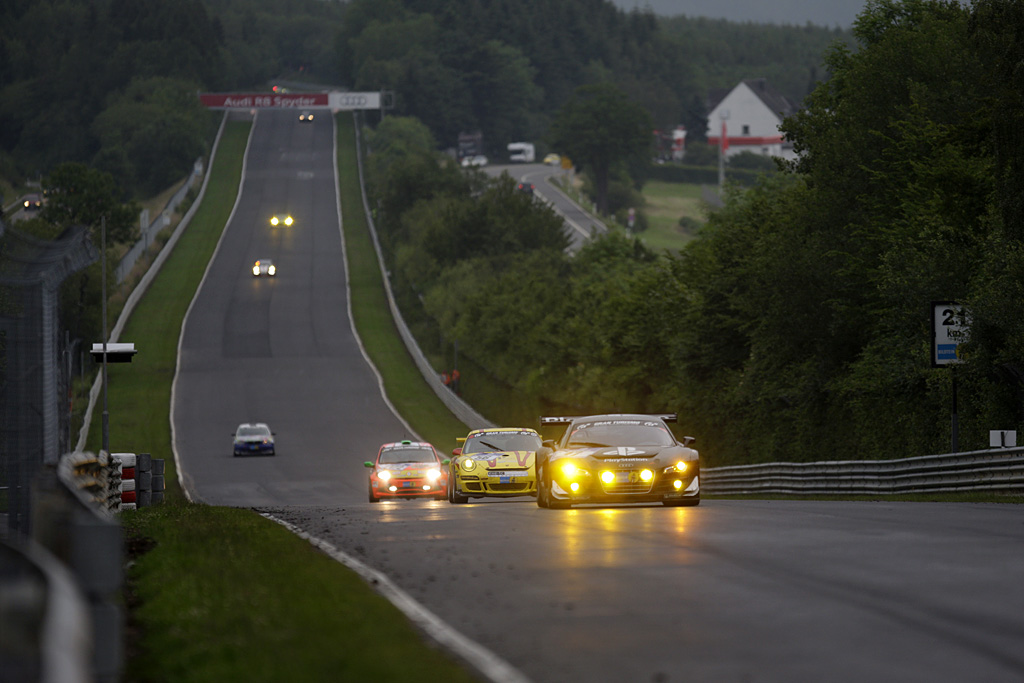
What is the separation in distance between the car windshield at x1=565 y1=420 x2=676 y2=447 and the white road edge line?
841 centimetres

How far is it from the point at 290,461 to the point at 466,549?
40131 millimetres

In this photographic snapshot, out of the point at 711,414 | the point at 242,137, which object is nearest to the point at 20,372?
the point at 711,414

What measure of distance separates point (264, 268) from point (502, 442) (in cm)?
7453

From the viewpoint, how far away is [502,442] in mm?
27672

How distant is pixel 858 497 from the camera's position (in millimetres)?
27281

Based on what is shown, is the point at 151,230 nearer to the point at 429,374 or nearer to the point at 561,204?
the point at 429,374

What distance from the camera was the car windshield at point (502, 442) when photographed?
27203 mm

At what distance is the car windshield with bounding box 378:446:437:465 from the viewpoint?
3303cm

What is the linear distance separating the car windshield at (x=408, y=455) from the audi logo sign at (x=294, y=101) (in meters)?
148

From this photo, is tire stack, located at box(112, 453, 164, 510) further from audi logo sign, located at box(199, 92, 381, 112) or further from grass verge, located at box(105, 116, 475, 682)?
audi logo sign, located at box(199, 92, 381, 112)

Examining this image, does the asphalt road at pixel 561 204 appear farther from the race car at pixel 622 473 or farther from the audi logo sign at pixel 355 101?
the race car at pixel 622 473

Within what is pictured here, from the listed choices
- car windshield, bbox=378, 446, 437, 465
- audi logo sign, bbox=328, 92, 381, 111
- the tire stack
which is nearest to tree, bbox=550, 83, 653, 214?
audi logo sign, bbox=328, 92, 381, 111

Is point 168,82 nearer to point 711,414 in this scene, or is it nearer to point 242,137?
point 242,137

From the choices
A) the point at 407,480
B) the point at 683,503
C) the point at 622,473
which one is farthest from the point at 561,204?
the point at 622,473
